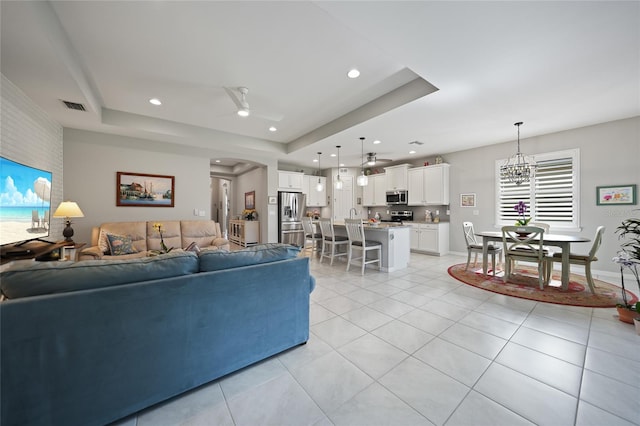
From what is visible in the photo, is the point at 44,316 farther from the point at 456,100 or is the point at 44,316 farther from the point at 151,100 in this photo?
the point at 456,100

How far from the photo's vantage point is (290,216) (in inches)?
268

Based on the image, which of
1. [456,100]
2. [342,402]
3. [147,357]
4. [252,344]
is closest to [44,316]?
[147,357]

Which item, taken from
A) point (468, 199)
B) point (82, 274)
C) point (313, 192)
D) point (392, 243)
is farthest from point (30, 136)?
point (468, 199)

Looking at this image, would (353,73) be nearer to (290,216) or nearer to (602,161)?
(290,216)

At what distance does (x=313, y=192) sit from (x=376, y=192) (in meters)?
2.04

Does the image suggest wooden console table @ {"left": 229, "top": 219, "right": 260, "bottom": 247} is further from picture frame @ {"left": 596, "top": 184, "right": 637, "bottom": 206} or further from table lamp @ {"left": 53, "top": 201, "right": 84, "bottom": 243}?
picture frame @ {"left": 596, "top": 184, "right": 637, "bottom": 206}

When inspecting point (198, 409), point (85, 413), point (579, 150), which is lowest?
point (198, 409)

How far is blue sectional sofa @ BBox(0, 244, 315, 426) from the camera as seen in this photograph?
1.07 metres

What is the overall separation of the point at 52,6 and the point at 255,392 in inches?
131

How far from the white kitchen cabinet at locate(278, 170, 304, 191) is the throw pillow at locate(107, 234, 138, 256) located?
3.83 m

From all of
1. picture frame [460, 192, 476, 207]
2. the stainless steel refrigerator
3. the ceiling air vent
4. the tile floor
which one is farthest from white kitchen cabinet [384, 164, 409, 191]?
the ceiling air vent

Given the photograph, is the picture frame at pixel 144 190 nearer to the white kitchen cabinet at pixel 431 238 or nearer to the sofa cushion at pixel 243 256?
the sofa cushion at pixel 243 256

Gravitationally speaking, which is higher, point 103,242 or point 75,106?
point 75,106

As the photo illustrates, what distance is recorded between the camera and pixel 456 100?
10.5 feet
